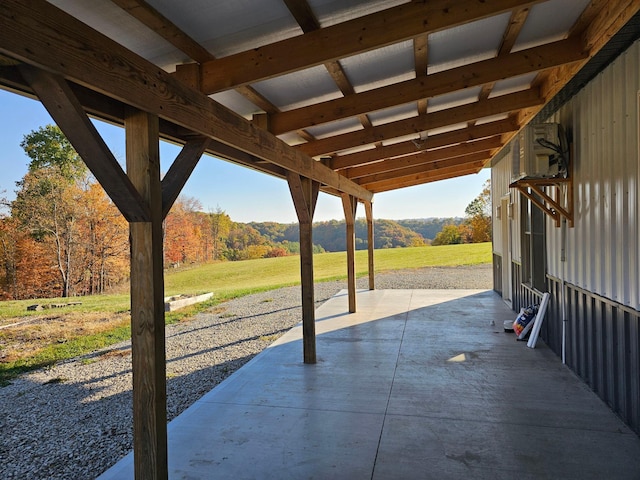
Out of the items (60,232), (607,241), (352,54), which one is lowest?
(607,241)

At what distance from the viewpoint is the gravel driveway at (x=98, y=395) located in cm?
314

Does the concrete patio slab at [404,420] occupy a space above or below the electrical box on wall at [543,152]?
below

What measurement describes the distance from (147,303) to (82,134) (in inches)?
33.8

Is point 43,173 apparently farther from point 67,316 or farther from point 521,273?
point 521,273

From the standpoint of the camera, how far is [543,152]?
396 cm

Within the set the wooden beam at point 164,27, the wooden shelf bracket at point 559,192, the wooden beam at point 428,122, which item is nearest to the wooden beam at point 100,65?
the wooden beam at point 164,27

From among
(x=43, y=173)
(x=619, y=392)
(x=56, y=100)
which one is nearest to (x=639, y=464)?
(x=619, y=392)

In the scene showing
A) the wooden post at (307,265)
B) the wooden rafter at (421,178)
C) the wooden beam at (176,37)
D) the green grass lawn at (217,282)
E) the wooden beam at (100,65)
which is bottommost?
the green grass lawn at (217,282)

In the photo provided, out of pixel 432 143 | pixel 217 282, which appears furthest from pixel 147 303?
pixel 217 282

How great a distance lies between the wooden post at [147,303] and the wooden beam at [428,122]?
8.97 feet

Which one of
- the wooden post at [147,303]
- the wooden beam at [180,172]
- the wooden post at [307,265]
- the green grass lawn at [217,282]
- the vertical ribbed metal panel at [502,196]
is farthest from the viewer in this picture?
the green grass lawn at [217,282]

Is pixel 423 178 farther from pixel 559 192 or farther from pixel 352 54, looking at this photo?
pixel 352 54

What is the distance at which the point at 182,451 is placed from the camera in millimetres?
2781

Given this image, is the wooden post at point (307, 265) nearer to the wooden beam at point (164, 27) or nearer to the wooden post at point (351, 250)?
the wooden beam at point (164, 27)
